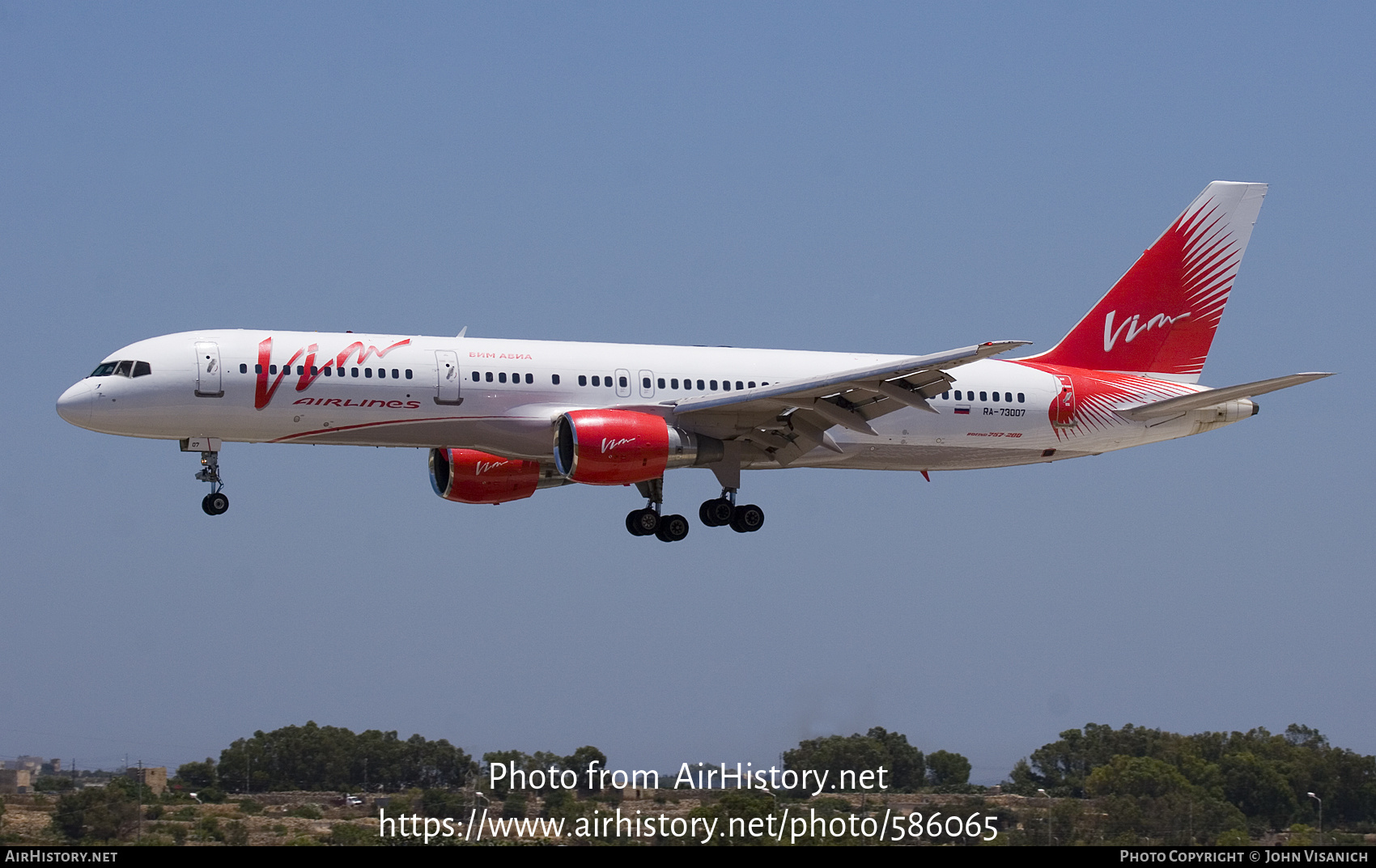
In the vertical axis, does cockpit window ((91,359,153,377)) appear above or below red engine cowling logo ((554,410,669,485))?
above

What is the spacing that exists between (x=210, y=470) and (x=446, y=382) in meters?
6.05

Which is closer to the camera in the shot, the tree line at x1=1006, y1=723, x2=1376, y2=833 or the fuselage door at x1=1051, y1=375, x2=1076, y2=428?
the tree line at x1=1006, y1=723, x2=1376, y2=833

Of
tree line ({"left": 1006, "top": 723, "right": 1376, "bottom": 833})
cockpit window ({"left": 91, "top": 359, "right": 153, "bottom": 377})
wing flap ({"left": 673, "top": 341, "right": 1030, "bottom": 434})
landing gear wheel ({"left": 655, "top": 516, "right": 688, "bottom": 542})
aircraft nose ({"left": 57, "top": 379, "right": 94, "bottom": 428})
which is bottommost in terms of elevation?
tree line ({"left": 1006, "top": 723, "right": 1376, "bottom": 833})

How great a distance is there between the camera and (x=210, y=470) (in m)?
42.4

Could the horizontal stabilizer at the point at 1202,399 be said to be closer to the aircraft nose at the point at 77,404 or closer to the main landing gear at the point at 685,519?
the main landing gear at the point at 685,519

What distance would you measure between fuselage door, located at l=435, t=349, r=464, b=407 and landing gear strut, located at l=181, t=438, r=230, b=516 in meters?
5.32

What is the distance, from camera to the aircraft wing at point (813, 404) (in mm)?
40844

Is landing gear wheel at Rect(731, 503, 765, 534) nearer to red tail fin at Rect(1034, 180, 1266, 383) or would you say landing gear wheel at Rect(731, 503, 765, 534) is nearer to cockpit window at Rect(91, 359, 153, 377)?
red tail fin at Rect(1034, 180, 1266, 383)

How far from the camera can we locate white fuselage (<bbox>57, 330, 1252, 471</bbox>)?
134 ft

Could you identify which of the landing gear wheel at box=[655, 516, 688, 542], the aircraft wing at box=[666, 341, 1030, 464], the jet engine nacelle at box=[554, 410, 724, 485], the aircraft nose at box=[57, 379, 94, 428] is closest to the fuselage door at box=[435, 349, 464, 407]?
the jet engine nacelle at box=[554, 410, 724, 485]

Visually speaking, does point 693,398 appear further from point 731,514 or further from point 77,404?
point 77,404

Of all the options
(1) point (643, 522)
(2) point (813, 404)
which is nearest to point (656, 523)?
(1) point (643, 522)

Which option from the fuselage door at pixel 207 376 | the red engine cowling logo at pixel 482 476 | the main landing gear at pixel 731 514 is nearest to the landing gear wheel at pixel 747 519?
the main landing gear at pixel 731 514

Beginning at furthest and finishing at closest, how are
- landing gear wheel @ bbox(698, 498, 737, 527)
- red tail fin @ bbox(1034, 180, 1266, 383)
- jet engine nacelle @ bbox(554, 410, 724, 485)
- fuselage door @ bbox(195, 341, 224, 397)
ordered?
red tail fin @ bbox(1034, 180, 1266, 383)
landing gear wheel @ bbox(698, 498, 737, 527)
jet engine nacelle @ bbox(554, 410, 724, 485)
fuselage door @ bbox(195, 341, 224, 397)
